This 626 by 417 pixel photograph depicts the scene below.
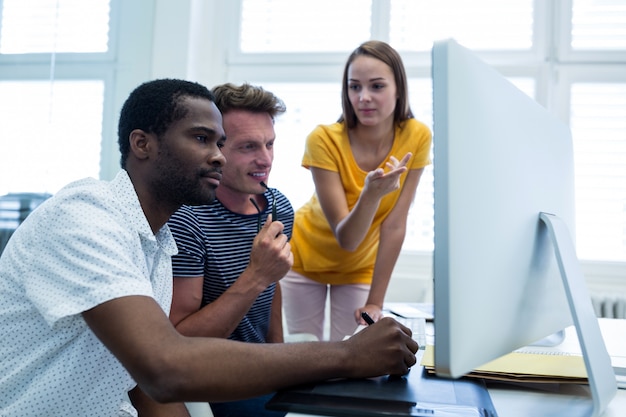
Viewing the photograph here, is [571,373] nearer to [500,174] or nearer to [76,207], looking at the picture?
[500,174]

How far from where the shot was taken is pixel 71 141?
2.38 metres

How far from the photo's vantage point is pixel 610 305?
8.16 ft

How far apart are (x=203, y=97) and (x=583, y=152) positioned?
7.38 feet

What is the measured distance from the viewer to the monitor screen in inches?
21.2

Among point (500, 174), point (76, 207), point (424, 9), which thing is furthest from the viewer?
point (424, 9)

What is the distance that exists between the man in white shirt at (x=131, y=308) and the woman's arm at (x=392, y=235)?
2.96 feet

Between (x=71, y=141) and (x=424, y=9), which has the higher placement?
(x=424, y=9)

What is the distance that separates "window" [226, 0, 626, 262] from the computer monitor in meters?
2.12

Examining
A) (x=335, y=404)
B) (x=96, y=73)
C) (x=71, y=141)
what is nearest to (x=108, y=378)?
(x=335, y=404)

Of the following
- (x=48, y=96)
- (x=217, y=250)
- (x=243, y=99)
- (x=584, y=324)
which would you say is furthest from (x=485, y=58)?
(x=584, y=324)

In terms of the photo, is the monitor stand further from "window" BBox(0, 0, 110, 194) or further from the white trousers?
"window" BBox(0, 0, 110, 194)

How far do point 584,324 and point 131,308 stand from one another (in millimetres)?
546

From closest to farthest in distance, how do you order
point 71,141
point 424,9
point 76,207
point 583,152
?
point 76,207 < point 71,141 < point 583,152 < point 424,9

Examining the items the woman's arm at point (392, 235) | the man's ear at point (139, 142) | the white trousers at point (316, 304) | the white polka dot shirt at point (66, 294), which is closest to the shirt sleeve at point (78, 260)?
the white polka dot shirt at point (66, 294)
